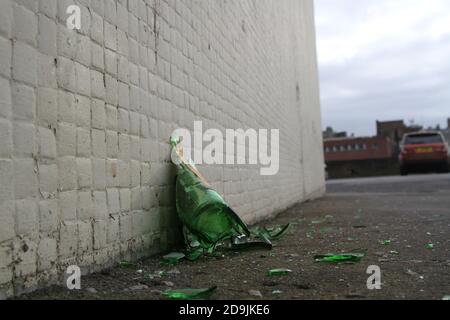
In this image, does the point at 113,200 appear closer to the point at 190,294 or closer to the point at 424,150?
the point at 190,294

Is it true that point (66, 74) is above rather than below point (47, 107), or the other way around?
above

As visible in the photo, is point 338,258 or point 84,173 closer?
point 84,173

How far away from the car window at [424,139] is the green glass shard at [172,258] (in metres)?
20.2

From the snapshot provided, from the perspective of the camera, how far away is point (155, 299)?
2285 mm

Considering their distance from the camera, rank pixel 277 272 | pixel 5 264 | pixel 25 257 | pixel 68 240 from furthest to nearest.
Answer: pixel 277 272 < pixel 68 240 < pixel 25 257 < pixel 5 264

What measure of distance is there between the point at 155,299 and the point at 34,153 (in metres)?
0.89

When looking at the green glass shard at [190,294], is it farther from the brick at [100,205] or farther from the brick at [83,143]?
the brick at [83,143]

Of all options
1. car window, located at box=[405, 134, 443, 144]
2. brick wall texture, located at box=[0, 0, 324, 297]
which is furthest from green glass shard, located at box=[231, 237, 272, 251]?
car window, located at box=[405, 134, 443, 144]

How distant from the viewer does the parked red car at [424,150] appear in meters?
21.6

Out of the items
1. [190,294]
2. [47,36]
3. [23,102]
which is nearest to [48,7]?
[47,36]

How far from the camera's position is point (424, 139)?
70.9ft

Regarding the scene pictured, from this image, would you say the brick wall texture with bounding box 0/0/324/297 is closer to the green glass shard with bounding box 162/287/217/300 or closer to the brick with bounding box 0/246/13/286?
the brick with bounding box 0/246/13/286

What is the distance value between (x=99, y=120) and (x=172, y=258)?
1.11 meters
